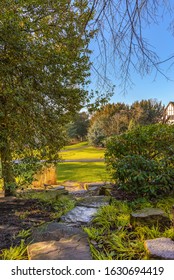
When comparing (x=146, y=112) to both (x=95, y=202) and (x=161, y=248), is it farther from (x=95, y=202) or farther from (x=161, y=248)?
(x=161, y=248)

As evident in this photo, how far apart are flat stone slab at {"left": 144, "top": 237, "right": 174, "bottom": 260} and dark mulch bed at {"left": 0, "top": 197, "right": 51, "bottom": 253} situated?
1.25 metres

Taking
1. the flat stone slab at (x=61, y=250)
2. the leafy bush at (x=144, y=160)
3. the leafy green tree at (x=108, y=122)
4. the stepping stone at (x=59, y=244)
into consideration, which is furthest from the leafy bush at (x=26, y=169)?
the leafy green tree at (x=108, y=122)

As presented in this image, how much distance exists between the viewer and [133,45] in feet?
5.95

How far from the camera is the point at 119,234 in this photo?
2.17 meters

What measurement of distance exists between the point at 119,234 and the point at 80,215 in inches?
29.5

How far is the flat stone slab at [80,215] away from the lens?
2633 mm

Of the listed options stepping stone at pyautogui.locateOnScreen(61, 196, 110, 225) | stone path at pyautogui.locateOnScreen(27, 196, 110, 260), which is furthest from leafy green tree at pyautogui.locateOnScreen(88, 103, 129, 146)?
stone path at pyautogui.locateOnScreen(27, 196, 110, 260)

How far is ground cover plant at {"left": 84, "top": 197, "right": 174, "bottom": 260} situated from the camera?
183 cm

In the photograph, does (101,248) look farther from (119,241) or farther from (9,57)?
(9,57)

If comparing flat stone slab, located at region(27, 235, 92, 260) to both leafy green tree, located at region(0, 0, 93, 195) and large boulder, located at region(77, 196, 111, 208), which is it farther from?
leafy green tree, located at region(0, 0, 93, 195)

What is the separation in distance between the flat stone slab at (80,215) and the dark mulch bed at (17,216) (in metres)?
0.29

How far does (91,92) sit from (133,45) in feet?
7.32

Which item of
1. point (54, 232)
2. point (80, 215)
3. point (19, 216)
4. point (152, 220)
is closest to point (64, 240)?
point (54, 232)

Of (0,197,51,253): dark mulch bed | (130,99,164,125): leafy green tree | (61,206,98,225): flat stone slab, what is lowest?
(0,197,51,253): dark mulch bed
